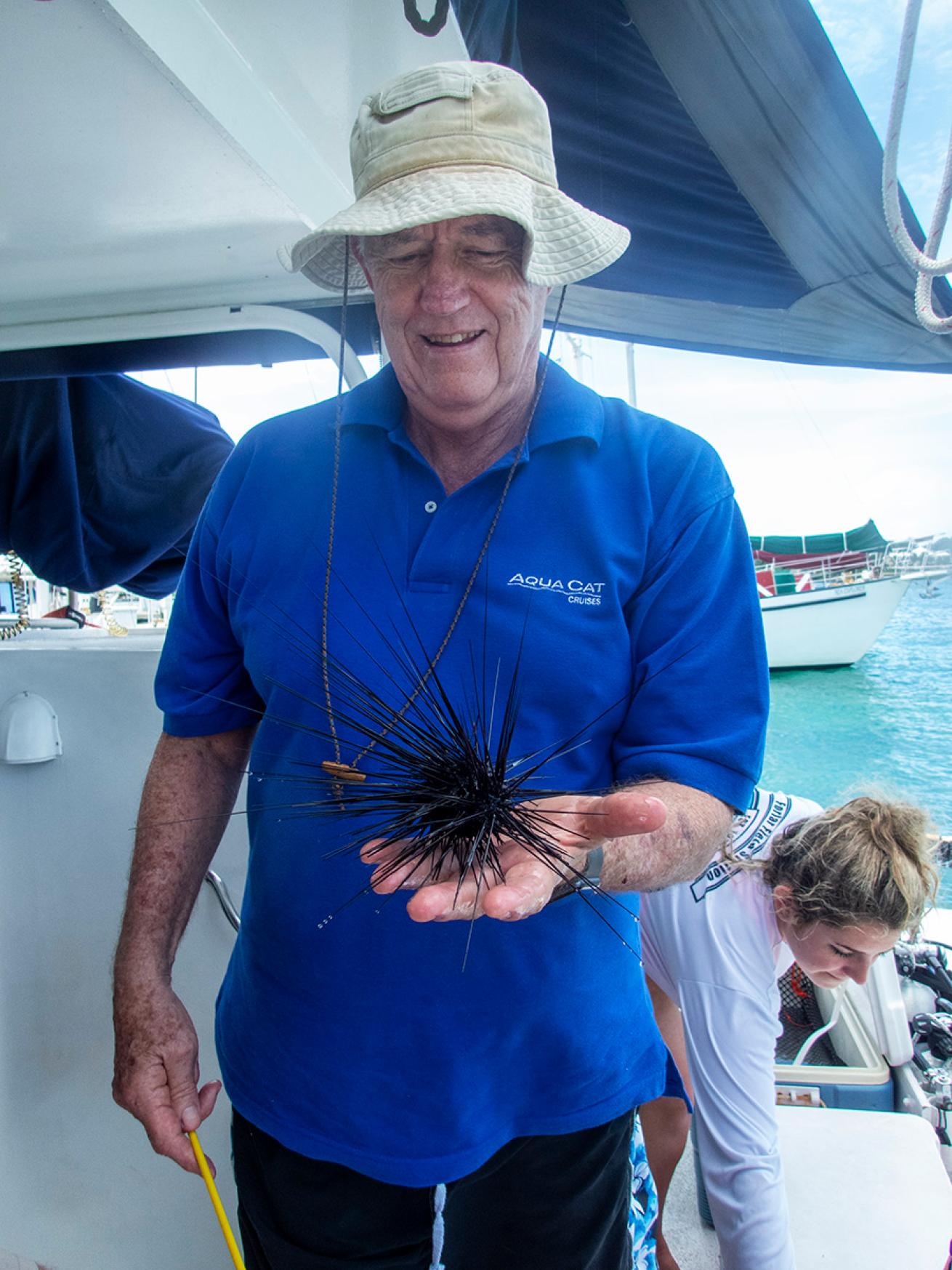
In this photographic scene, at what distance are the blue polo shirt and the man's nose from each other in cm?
16

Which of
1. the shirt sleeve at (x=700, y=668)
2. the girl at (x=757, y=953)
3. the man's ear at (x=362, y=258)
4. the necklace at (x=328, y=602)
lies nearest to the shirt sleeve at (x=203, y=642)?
the necklace at (x=328, y=602)

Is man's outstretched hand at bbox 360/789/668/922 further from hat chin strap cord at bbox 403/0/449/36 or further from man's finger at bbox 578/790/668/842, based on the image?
hat chin strap cord at bbox 403/0/449/36

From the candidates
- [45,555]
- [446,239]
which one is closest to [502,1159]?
[446,239]

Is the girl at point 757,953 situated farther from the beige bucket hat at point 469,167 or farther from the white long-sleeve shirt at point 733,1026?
the beige bucket hat at point 469,167

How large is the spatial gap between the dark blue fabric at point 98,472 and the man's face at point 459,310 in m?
1.47

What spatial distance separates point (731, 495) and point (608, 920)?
0.50 meters

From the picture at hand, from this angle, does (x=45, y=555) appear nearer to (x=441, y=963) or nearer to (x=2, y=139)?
(x=2, y=139)

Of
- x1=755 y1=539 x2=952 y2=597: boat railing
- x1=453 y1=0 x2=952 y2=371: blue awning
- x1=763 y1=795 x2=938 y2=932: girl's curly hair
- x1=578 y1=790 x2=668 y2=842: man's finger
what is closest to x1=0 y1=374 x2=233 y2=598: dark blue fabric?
x1=453 y1=0 x2=952 y2=371: blue awning

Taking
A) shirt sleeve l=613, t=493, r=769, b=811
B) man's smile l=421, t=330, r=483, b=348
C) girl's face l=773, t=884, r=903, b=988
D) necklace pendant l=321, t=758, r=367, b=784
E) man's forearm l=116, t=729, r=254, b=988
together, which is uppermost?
man's smile l=421, t=330, r=483, b=348

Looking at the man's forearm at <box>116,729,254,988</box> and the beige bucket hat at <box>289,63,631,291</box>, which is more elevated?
the beige bucket hat at <box>289,63,631,291</box>

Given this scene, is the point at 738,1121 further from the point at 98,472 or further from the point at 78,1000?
the point at 98,472

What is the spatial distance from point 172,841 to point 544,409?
74cm

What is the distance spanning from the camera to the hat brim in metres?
0.73

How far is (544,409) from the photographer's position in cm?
91
